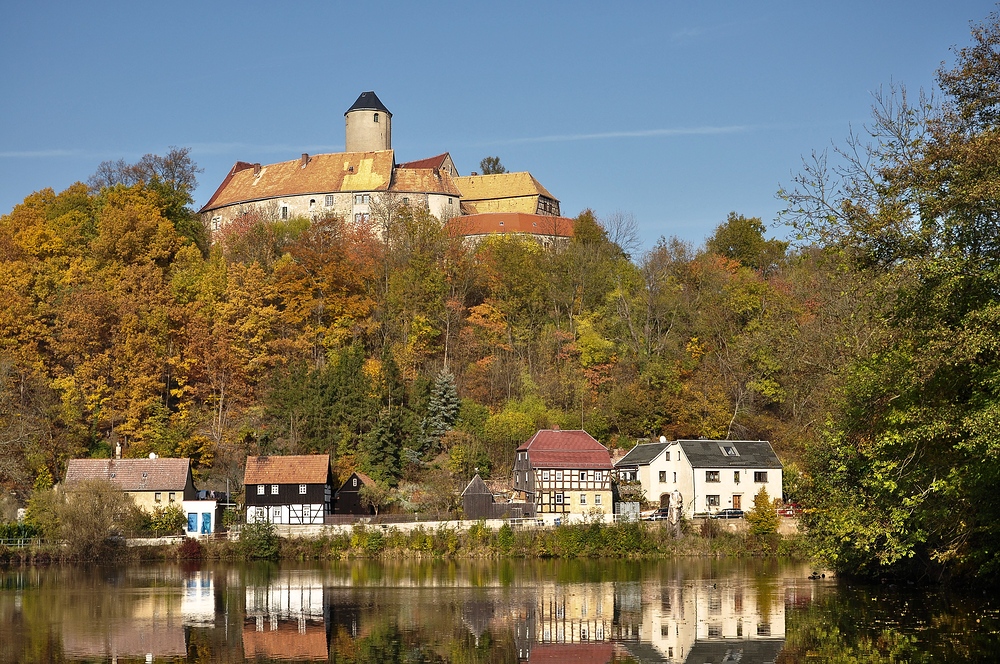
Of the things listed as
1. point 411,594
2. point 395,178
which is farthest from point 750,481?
point 395,178

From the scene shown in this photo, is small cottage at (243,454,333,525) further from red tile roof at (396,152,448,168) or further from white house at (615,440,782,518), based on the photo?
red tile roof at (396,152,448,168)

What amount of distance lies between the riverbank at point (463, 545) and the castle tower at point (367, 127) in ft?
203

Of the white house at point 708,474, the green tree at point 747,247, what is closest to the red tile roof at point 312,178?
the green tree at point 747,247

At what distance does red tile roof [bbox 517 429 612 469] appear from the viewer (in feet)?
180

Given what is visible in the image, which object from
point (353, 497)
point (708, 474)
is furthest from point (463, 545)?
point (708, 474)

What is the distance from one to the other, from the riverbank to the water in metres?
5.96

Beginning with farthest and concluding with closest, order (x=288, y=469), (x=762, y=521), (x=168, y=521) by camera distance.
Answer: (x=288, y=469) < (x=168, y=521) < (x=762, y=521)

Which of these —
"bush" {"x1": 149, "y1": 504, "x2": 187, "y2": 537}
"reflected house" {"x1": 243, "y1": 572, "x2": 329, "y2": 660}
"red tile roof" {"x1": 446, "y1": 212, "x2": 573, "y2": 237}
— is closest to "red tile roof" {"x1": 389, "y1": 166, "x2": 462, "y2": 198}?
"red tile roof" {"x1": 446, "y1": 212, "x2": 573, "y2": 237}

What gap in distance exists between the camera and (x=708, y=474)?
183 ft

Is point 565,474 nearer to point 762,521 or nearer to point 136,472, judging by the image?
point 762,521

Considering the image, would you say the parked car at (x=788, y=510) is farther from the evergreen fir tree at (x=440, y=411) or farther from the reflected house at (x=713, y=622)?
the evergreen fir tree at (x=440, y=411)

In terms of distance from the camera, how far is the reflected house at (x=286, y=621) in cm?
2505

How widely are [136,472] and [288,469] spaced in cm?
730

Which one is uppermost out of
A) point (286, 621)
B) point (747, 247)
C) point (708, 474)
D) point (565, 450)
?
point (747, 247)
